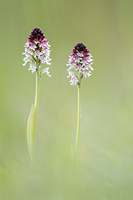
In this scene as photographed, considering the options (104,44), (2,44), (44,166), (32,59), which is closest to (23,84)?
(2,44)

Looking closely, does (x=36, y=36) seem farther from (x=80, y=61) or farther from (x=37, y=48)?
(x=80, y=61)

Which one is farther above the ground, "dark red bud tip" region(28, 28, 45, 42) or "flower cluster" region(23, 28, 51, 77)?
"dark red bud tip" region(28, 28, 45, 42)

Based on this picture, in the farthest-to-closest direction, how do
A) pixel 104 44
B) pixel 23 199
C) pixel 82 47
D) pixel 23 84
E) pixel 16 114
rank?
pixel 104 44 < pixel 23 84 < pixel 82 47 < pixel 16 114 < pixel 23 199

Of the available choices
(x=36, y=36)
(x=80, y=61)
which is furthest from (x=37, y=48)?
(x=80, y=61)

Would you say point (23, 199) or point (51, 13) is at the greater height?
point (51, 13)

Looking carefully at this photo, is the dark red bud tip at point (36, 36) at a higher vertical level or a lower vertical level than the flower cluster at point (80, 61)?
higher

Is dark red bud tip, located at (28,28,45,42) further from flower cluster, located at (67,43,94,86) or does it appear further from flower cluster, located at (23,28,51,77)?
flower cluster, located at (67,43,94,86)

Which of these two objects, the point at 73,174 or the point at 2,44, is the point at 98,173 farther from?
the point at 2,44

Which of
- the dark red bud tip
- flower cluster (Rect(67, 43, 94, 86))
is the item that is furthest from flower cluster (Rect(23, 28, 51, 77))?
flower cluster (Rect(67, 43, 94, 86))

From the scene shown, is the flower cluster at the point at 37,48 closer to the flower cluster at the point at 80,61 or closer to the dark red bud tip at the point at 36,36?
the dark red bud tip at the point at 36,36

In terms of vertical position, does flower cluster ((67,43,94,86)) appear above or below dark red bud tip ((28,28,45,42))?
below

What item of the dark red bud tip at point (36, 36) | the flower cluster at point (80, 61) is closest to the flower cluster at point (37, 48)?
the dark red bud tip at point (36, 36)
